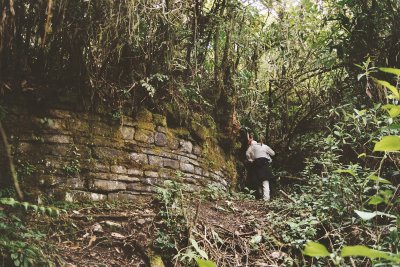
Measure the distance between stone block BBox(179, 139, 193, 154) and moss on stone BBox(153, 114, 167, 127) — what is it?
0.37 metres

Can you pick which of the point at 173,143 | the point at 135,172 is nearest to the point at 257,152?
the point at 173,143

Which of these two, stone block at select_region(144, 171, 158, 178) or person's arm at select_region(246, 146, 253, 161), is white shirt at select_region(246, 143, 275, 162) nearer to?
person's arm at select_region(246, 146, 253, 161)

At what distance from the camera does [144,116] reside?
4887mm

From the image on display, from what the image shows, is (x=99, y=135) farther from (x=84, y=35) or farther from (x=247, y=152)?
(x=247, y=152)

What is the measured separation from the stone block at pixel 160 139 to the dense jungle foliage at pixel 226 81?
13.5 inches

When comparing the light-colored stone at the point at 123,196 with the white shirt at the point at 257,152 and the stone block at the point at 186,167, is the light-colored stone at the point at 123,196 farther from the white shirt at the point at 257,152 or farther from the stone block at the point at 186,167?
the white shirt at the point at 257,152

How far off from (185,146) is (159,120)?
22.1 inches

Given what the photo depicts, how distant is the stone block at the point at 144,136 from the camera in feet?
15.6

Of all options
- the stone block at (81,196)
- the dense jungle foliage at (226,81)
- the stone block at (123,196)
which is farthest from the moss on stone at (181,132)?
the stone block at (81,196)

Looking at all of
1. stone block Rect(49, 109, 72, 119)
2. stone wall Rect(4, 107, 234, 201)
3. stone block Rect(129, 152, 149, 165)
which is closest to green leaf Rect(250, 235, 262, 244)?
stone wall Rect(4, 107, 234, 201)

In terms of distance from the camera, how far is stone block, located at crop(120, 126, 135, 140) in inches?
182

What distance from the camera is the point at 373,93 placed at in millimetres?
5582

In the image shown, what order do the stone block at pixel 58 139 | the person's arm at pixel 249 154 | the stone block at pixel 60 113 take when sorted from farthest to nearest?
the person's arm at pixel 249 154, the stone block at pixel 60 113, the stone block at pixel 58 139

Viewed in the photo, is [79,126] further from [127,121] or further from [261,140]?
[261,140]
